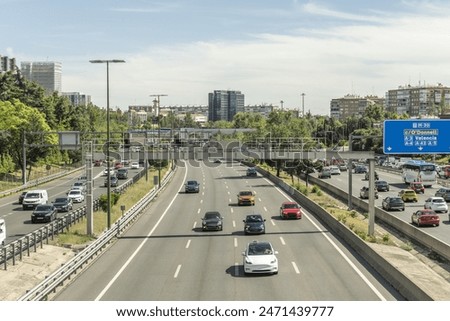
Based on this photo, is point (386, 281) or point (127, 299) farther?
point (386, 281)

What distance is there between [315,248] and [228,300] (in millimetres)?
13079

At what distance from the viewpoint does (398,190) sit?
75812mm

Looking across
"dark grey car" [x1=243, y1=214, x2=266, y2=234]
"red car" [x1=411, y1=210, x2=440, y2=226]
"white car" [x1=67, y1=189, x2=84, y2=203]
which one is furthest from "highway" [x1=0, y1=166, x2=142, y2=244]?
"red car" [x1=411, y1=210, x2=440, y2=226]

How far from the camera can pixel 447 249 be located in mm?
34344

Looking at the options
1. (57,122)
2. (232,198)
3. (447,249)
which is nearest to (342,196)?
(232,198)

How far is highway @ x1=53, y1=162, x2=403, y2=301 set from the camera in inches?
935

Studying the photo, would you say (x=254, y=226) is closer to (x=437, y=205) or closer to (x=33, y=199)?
(x=437, y=205)

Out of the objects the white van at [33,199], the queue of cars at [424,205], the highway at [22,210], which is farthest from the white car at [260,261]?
the white van at [33,199]

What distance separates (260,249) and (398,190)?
169ft

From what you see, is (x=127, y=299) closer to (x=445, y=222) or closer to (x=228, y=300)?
(x=228, y=300)

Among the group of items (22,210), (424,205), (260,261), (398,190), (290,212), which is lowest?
(398,190)

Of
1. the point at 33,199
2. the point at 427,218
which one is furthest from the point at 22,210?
the point at 427,218

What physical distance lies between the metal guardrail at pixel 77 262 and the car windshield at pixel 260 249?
25.8 feet

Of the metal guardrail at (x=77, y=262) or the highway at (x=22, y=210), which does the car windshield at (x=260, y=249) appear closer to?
the metal guardrail at (x=77, y=262)
